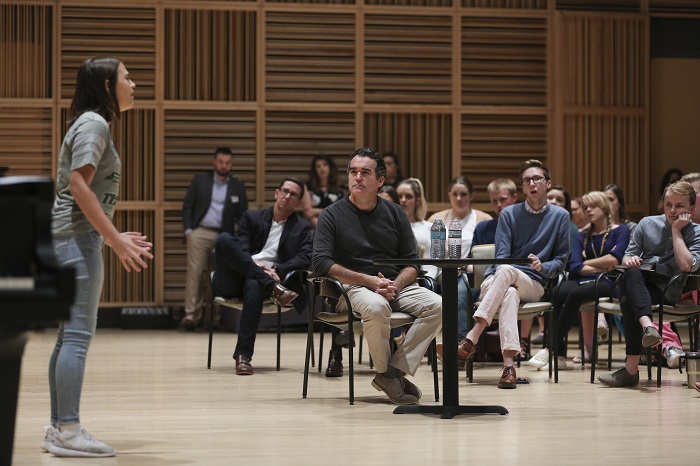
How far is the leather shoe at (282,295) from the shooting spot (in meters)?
6.11

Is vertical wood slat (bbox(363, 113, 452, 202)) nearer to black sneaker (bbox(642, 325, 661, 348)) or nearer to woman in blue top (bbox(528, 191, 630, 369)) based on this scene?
woman in blue top (bbox(528, 191, 630, 369))

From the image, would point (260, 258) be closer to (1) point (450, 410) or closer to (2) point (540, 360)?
(2) point (540, 360)

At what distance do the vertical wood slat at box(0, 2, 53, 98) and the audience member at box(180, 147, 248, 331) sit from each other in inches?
69.8

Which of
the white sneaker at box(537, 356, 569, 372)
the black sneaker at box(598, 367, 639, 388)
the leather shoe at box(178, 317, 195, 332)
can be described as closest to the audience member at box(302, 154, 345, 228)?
the leather shoe at box(178, 317, 195, 332)

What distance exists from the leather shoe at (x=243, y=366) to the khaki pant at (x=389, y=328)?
1.27 m

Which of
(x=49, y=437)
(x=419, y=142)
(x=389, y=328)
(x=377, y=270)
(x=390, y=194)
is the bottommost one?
(x=49, y=437)

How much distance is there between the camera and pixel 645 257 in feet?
19.3

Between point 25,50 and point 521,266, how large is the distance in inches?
233

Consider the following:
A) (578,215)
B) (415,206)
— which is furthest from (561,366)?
(578,215)

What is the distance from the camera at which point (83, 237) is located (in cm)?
356

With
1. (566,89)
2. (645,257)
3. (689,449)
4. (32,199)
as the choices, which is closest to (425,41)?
(566,89)

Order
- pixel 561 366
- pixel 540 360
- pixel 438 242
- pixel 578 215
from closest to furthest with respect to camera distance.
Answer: pixel 438 242, pixel 540 360, pixel 561 366, pixel 578 215

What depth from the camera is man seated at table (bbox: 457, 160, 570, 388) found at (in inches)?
219

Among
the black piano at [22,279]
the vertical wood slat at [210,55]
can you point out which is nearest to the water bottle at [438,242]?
the black piano at [22,279]
